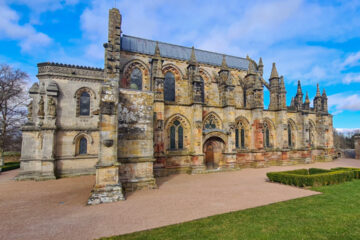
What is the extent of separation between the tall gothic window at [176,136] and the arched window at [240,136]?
269 inches

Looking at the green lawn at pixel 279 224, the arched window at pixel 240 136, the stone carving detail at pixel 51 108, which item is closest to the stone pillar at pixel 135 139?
the green lawn at pixel 279 224

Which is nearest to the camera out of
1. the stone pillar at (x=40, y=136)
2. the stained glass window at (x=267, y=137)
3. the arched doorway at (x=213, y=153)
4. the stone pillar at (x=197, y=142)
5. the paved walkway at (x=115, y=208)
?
the paved walkway at (x=115, y=208)

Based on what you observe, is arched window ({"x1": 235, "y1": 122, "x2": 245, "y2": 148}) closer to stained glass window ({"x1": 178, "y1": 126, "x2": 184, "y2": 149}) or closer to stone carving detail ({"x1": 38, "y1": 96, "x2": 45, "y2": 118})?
stained glass window ({"x1": 178, "y1": 126, "x2": 184, "y2": 149})

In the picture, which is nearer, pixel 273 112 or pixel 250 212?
pixel 250 212

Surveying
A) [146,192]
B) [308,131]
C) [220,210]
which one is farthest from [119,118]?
[308,131]

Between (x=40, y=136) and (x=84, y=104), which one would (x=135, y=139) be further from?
(x=40, y=136)

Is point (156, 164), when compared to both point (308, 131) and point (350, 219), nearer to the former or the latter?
point (350, 219)

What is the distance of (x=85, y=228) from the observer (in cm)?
605

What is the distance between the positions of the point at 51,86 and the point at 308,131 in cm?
3083

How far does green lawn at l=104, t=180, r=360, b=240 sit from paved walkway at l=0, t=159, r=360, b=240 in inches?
26.4

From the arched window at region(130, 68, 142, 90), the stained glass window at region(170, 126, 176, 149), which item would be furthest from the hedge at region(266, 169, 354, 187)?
the arched window at region(130, 68, 142, 90)

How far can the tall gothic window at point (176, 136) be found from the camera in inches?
687

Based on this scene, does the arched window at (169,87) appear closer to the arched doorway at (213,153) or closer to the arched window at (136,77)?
the arched window at (136,77)

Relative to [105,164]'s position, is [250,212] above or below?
below
